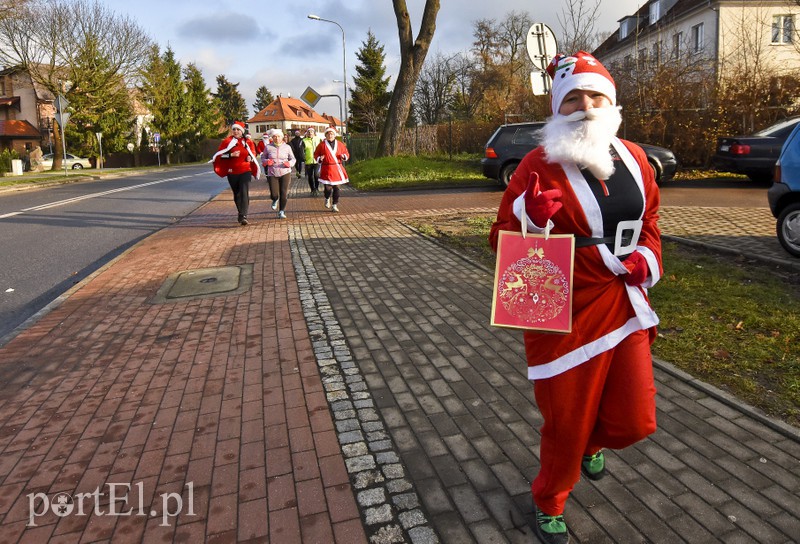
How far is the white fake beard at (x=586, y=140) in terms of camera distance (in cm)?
222

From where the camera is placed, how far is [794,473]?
9.28 ft

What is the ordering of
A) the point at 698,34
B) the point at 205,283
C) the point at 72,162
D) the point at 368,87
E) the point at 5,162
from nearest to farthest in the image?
the point at 205,283 → the point at 5,162 → the point at 698,34 → the point at 72,162 → the point at 368,87

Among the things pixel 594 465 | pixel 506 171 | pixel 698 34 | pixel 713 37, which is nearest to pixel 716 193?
pixel 506 171

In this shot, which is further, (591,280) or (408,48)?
(408,48)

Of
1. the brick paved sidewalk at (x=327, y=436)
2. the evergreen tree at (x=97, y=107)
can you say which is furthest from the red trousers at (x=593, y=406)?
the evergreen tree at (x=97, y=107)

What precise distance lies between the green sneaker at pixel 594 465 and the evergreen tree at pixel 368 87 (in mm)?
52234

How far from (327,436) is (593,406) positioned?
61.6 inches

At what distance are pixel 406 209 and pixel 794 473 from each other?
10.8 metres

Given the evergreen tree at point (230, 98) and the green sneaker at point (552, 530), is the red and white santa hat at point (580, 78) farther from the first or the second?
the evergreen tree at point (230, 98)

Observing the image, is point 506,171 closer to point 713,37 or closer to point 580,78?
point 580,78

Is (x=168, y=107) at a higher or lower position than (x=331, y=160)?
higher

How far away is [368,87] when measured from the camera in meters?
55.0

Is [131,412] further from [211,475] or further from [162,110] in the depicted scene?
[162,110]

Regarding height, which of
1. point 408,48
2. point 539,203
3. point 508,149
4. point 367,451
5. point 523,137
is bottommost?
point 367,451
